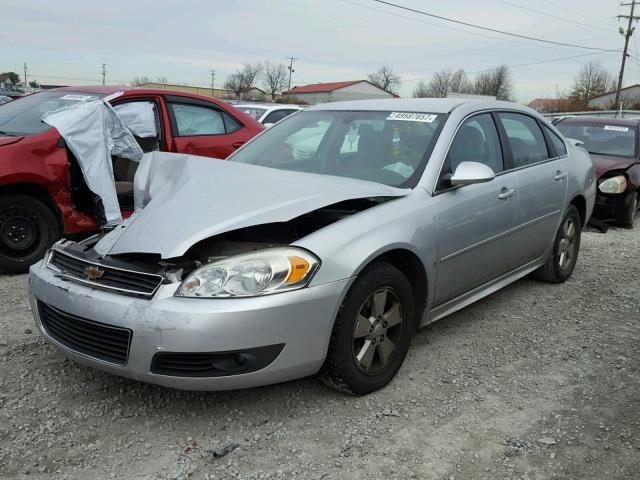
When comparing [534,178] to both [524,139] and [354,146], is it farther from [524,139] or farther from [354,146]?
[354,146]

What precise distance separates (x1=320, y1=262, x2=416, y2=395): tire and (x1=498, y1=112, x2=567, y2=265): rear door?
1452 millimetres

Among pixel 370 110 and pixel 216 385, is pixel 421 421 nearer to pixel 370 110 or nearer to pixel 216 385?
pixel 216 385

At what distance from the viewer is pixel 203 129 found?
6.11 m

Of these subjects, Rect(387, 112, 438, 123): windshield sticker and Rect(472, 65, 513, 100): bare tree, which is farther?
Rect(472, 65, 513, 100): bare tree

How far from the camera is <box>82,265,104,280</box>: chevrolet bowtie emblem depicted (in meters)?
2.70

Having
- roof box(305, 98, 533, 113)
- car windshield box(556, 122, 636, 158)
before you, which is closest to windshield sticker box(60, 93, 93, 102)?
roof box(305, 98, 533, 113)

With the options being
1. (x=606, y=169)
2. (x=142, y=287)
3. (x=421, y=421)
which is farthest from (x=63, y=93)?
(x=606, y=169)

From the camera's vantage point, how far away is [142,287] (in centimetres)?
258

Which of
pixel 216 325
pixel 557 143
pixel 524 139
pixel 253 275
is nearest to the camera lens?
pixel 216 325

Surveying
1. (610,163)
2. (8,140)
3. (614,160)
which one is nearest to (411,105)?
(8,140)

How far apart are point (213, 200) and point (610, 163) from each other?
692cm

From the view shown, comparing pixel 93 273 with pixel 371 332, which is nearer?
pixel 93 273

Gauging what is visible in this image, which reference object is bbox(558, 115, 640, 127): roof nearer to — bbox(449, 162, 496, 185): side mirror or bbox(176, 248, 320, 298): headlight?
bbox(449, 162, 496, 185): side mirror

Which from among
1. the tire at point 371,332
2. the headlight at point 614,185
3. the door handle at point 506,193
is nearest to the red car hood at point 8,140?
the tire at point 371,332
